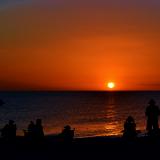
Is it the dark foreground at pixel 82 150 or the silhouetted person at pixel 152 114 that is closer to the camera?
the dark foreground at pixel 82 150

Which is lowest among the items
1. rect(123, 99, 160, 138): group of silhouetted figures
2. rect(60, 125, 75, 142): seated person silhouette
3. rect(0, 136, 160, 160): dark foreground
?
rect(0, 136, 160, 160): dark foreground

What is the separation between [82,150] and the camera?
1930cm

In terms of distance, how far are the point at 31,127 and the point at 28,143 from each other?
2.88 ft

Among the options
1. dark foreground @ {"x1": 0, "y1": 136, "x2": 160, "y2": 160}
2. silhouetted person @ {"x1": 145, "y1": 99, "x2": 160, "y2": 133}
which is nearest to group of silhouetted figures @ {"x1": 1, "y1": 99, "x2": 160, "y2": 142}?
silhouetted person @ {"x1": 145, "y1": 99, "x2": 160, "y2": 133}

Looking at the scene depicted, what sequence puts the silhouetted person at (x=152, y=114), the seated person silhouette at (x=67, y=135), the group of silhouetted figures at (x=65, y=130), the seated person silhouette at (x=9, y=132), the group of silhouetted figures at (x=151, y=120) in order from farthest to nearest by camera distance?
the silhouetted person at (x=152, y=114), the group of silhouetted figures at (x=151, y=120), the seated person silhouette at (x=9, y=132), the seated person silhouette at (x=67, y=135), the group of silhouetted figures at (x=65, y=130)

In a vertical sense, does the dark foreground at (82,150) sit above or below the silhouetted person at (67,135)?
below

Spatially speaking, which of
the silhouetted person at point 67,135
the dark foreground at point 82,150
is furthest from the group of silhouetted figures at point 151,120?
the silhouetted person at point 67,135

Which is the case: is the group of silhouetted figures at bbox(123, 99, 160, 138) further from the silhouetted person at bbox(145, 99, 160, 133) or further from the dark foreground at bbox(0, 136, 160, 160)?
the dark foreground at bbox(0, 136, 160, 160)

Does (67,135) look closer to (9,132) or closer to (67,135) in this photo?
(67,135)

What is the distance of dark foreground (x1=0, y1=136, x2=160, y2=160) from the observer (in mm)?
17875

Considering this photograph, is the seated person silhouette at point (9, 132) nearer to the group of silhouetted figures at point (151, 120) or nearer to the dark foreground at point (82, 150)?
the dark foreground at point (82, 150)

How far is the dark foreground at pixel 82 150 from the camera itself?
1788 centimetres

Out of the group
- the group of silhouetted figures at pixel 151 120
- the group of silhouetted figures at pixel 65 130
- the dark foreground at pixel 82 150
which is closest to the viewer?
the dark foreground at pixel 82 150

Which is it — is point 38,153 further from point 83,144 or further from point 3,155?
point 83,144
